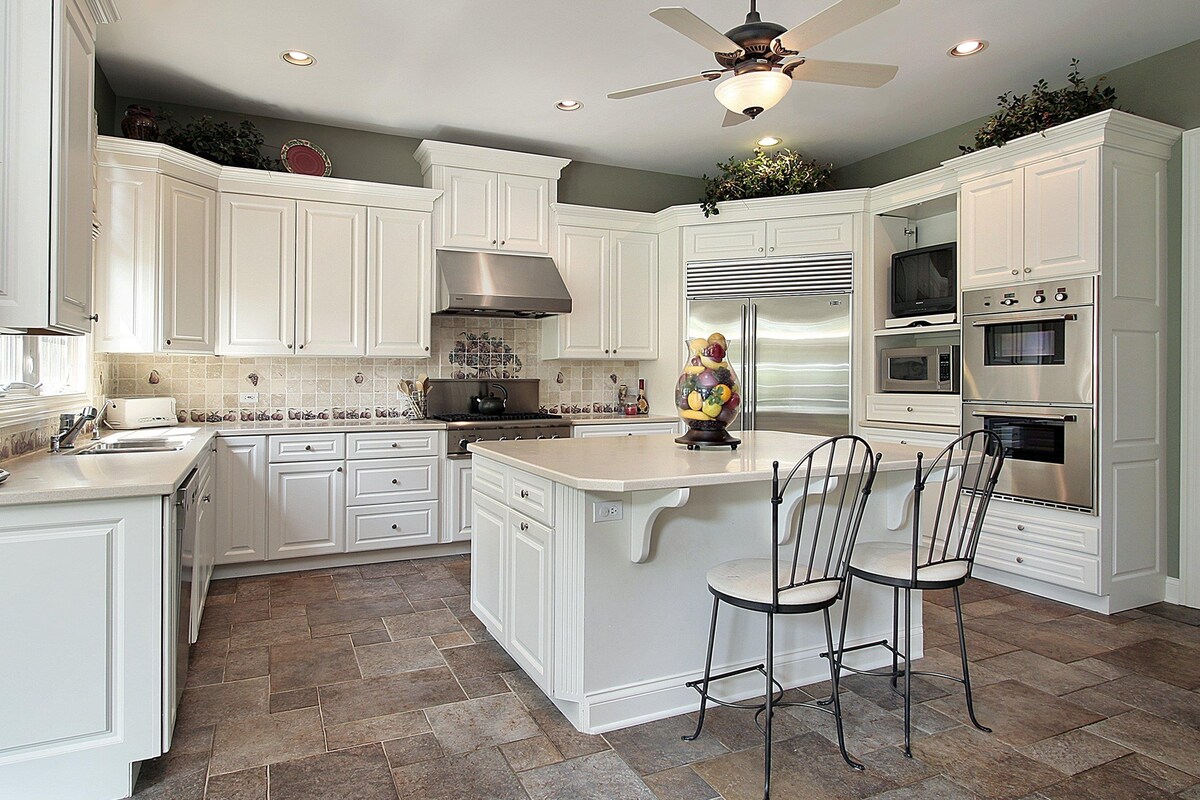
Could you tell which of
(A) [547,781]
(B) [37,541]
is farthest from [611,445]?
(B) [37,541]

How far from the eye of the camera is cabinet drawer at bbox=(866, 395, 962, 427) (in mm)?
4355

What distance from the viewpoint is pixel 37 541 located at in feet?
6.20

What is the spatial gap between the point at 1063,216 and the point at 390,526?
13.5 ft

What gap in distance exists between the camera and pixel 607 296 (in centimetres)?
546

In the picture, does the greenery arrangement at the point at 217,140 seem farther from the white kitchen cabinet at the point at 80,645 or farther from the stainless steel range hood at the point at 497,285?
the white kitchen cabinet at the point at 80,645

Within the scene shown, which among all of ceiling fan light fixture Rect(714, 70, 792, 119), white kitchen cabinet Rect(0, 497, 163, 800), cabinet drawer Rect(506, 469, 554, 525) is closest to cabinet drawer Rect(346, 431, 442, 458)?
cabinet drawer Rect(506, 469, 554, 525)

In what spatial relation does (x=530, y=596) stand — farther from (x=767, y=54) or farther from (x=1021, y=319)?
(x=1021, y=319)

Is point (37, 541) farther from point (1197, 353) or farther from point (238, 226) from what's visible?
point (1197, 353)

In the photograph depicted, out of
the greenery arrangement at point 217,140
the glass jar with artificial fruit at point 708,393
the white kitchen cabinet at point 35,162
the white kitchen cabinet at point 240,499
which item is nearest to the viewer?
the white kitchen cabinet at point 35,162

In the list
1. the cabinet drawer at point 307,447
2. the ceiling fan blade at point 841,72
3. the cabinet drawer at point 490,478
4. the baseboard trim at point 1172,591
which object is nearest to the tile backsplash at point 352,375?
the cabinet drawer at point 307,447

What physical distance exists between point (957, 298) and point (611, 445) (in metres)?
2.59

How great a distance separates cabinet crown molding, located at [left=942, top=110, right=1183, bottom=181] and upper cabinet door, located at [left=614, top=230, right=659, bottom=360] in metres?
Answer: 2.38

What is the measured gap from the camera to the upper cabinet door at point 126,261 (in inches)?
149

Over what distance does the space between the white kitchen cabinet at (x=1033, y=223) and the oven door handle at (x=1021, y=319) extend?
0.62ft
